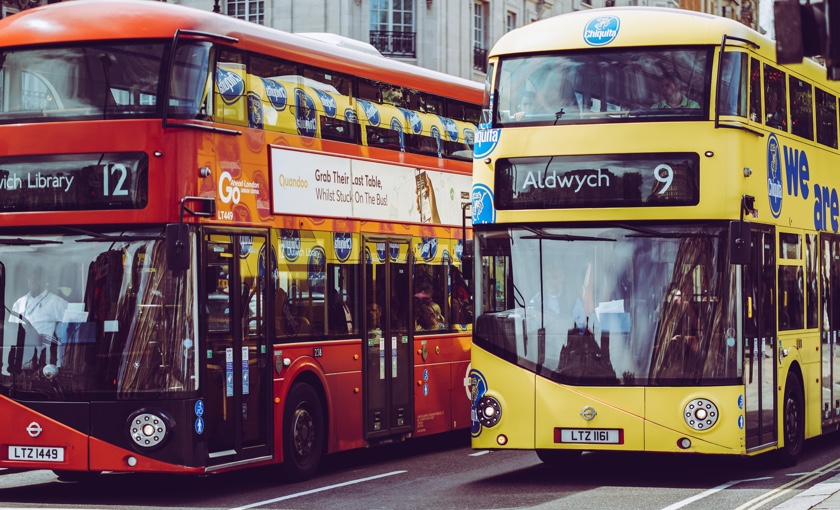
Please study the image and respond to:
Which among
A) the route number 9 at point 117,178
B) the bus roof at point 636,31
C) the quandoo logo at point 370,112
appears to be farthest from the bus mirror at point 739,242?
the route number 9 at point 117,178

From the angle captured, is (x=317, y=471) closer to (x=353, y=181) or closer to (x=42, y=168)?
(x=353, y=181)

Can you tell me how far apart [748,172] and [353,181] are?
172 inches

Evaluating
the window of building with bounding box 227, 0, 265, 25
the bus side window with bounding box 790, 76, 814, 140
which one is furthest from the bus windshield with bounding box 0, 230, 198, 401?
the window of building with bounding box 227, 0, 265, 25

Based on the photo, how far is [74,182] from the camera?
14.6 m

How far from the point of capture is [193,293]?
1459 centimetres

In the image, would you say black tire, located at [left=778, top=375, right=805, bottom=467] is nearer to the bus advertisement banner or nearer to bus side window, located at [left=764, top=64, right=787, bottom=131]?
bus side window, located at [left=764, top=64, right=787, bottom=131]

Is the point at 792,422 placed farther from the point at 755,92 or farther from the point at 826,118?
the point at 826,118

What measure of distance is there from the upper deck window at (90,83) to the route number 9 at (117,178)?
0.45 metres

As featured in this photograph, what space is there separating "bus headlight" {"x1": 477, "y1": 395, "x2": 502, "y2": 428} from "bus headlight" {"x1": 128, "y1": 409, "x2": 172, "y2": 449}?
3.04 metres

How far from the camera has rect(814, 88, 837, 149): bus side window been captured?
63.1 ft

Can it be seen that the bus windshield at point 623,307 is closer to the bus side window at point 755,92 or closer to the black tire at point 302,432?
the bus side window at point 755,92

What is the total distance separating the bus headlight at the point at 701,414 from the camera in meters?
15.1

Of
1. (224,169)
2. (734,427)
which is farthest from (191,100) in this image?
(734,427)

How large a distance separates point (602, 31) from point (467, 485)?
4.54 m
